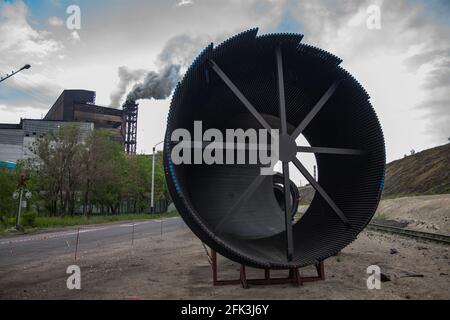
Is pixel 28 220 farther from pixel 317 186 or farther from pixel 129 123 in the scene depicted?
pixel 129 123

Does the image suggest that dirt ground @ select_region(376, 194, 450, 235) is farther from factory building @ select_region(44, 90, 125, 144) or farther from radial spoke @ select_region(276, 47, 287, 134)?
factory building @ select_region(44, 90, 125, 144)

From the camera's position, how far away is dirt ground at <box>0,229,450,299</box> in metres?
7.48

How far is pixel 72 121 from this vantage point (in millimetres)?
69312

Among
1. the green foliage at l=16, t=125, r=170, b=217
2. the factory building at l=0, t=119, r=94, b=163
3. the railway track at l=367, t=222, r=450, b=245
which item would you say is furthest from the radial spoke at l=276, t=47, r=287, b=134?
the factory building at l=0, t=119, r=94, b=163

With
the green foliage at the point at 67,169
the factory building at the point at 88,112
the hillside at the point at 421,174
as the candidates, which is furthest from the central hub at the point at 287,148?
the factory building at the point at 88,112

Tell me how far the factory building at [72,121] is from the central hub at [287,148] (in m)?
62.7

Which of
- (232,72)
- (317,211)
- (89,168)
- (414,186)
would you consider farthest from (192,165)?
(414,186)

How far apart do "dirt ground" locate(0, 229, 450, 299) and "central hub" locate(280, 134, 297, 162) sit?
2857mm

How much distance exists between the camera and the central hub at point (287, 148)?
8.07 meters

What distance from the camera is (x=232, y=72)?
8883 mm

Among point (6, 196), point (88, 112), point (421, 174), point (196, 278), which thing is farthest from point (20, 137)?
point (196, 278)

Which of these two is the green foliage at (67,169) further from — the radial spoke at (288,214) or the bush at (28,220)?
the radial spoke at (288,214)
